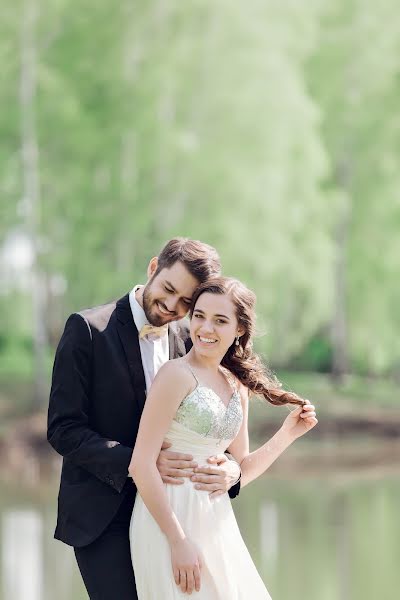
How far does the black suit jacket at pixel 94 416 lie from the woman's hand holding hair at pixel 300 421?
25 centimetres

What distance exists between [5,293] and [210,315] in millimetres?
17320

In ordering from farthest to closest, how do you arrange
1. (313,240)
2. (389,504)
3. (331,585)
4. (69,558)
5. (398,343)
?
(398,343), (313,240), (389,504), (69,558), (331,585)

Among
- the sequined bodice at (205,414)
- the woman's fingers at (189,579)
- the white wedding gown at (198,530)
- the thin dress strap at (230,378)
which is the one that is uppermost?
the thin dress strap at (230,378)

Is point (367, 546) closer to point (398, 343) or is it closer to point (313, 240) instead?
point (313, 240)

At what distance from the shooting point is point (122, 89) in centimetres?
1709

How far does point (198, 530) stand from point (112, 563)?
293 mm

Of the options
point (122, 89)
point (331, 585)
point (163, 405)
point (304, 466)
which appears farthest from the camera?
point (122, 89)

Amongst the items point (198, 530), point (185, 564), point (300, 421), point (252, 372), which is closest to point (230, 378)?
point (252, 372)

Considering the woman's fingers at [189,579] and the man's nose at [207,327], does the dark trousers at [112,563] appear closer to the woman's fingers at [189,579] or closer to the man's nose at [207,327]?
the woman's fingers at [189,579]

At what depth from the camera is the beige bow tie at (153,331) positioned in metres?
3.62

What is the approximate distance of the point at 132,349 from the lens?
360 cm

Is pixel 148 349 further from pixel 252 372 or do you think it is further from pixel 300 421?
pixel 300 421

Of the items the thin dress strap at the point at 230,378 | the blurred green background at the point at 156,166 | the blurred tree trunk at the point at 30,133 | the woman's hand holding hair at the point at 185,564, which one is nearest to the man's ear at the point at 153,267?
the thin dress strap at the point at 230,378

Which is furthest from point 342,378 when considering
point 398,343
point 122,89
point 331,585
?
point 331,585
